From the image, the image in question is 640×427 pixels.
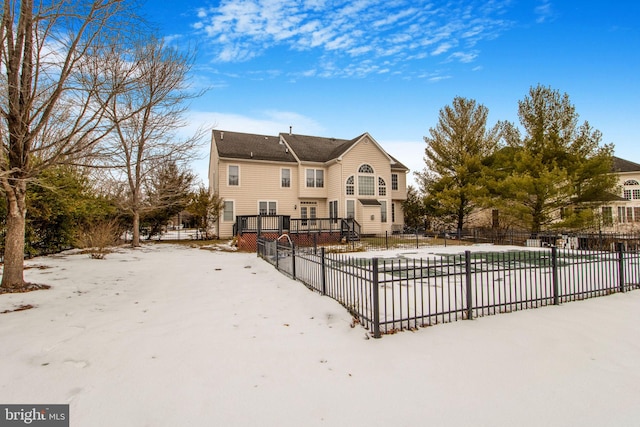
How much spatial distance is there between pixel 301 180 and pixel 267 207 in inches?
145

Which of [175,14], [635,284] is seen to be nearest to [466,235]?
[635,284]

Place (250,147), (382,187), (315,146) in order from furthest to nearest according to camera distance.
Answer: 1. (315,146)
2. (382,187)
3. (250,147)

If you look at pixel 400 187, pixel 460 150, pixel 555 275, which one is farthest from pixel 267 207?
pixel 555 275

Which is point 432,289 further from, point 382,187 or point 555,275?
point 382,187

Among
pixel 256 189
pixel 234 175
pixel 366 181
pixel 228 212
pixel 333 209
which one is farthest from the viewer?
pixel 366 181

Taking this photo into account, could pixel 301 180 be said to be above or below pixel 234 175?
below

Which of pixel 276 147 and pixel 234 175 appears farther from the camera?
pixel 276 147

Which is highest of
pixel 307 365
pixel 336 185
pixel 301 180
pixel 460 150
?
pixel 460 150

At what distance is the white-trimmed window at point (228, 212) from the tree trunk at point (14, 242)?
671 inches

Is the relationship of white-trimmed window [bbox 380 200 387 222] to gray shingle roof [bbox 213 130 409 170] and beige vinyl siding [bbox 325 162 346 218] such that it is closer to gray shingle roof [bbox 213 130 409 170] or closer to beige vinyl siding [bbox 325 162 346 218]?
beige vinyl siding [bbox 325 162 346 218]

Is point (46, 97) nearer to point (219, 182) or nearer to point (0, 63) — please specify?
point (0, 63)

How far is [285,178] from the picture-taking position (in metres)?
26.6

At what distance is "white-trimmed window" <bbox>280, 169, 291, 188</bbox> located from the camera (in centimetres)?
2642

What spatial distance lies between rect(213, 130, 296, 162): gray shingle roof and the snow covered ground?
65.3 ft
